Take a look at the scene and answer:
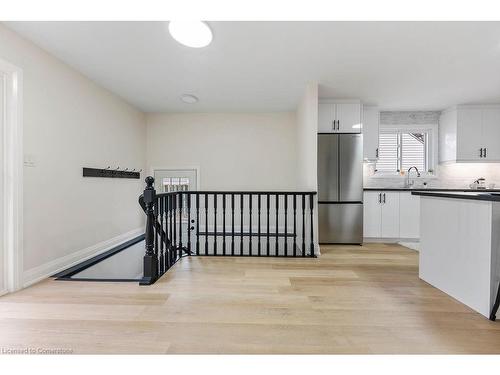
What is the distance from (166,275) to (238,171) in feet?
9.03

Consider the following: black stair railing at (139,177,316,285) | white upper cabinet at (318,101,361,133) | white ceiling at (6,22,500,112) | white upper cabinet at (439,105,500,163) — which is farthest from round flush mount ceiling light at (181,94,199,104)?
white upper cabinet at (439,105,500,163)

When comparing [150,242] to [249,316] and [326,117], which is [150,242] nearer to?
[249,316]

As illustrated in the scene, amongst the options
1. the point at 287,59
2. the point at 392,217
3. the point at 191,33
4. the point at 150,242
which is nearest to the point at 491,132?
the point at 392,217

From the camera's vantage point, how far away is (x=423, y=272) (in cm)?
250

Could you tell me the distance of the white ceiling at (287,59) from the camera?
2178 mm

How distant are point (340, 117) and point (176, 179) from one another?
10.9 feet

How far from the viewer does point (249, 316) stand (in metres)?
1.78

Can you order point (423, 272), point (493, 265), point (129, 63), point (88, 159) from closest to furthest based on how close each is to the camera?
point (493, 265) → point (423, 272) → point (129, 63) → point (88, 159)

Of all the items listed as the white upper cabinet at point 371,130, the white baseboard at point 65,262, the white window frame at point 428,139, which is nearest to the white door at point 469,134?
the white window frame at point 428,139

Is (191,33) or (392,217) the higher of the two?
(191,33)

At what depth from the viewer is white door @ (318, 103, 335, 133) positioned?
400cm

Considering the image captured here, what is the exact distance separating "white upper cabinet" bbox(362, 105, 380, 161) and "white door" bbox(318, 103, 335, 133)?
837mm

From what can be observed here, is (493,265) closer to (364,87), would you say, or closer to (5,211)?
(364,87)

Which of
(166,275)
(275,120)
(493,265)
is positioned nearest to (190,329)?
(166,275)
